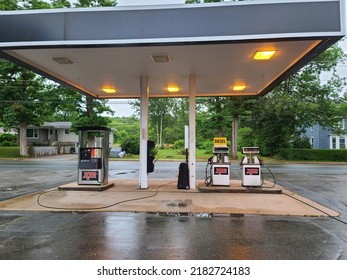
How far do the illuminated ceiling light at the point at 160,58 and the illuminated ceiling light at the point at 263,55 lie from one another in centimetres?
230

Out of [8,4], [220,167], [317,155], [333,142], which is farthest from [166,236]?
[333,142]

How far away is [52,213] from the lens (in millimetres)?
6242

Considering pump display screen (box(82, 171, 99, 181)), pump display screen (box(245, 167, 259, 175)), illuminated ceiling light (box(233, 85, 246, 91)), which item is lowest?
pump display screen (box(82, 171, 99, 181))

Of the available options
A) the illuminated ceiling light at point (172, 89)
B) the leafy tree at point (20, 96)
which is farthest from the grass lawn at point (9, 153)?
the illuminated ceiling light at point (172, 89)

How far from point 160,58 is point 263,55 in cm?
270

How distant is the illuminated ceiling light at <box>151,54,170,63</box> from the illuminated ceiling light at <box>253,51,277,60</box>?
7.54ft

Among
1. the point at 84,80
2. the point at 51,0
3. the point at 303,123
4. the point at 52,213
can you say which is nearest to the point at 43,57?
the point at 84,80

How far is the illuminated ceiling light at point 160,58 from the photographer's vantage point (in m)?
7.29

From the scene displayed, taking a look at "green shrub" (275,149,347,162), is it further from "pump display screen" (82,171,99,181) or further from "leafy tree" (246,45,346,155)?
"pump display screen" (82,171,99,181)

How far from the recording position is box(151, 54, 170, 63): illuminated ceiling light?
7286 millimetres

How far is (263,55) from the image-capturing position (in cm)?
723

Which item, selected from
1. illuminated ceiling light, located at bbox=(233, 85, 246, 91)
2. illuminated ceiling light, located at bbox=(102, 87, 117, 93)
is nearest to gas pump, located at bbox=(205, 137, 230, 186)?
illuminated ceiling light, located at bbox=(233, 85, 246, 91)
